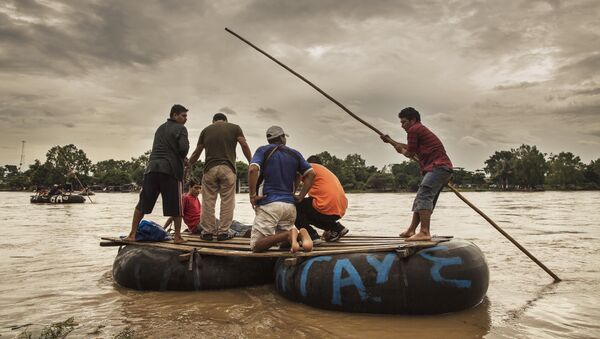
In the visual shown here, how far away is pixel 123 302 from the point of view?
5246mm

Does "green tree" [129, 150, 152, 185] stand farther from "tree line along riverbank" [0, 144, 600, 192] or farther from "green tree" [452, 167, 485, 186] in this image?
"green tree" [452, 167, 485, 186]

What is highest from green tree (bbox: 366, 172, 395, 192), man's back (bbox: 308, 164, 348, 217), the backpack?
green tree (bbox: 366, 172, 395, 192)

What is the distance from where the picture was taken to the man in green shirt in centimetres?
653

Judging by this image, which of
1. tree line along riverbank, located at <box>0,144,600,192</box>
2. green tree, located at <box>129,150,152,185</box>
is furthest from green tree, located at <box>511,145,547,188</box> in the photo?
green tree, located at <box>129,150,152,185</box>

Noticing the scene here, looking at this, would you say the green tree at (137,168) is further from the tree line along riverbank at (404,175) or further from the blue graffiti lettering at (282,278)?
the blue graffiti lettering at (282,278)

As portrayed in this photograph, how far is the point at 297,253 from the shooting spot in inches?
192

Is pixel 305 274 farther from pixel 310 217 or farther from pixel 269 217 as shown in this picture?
pixel 310 217

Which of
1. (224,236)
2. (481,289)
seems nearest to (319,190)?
(224,236)

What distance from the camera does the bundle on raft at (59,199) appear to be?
34.3m

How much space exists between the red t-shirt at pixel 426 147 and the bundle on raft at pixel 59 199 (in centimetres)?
3544

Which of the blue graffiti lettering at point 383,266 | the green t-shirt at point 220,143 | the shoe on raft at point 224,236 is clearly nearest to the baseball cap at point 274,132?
the green t-shirt at point 220,143

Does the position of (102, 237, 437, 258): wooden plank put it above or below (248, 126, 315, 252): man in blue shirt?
below

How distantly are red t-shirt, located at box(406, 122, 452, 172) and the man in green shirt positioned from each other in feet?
8.58

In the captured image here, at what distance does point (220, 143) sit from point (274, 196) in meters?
1.90
